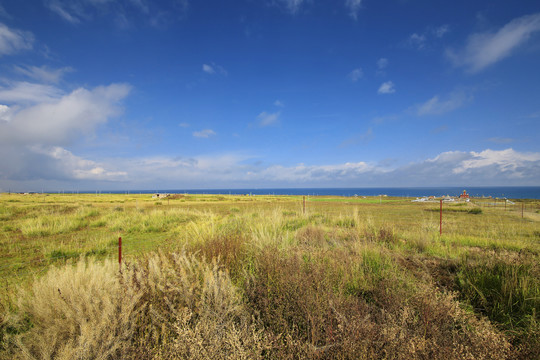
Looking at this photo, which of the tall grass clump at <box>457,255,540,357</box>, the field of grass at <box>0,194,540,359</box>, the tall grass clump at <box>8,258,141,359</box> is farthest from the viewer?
the tall grass clump at <box>457,255,540,357</box>

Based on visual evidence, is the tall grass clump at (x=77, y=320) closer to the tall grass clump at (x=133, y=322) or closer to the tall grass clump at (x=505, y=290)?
the tall grass clump at (x=133, y=322)

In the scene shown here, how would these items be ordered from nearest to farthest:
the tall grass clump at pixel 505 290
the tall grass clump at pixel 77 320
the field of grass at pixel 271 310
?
the field of grass at pixel 271 310, the tall grass clump at pixel 77 320, the tall grass clump at pixel 505 290

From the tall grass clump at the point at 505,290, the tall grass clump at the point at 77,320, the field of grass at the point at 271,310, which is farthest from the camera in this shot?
the tall grass clump at the point at 505,290

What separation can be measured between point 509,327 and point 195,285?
4.84m

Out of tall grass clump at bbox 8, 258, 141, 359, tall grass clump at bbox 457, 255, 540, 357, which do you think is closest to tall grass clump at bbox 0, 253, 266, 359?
tall grass clump at bbox 8, 258, 141, 359

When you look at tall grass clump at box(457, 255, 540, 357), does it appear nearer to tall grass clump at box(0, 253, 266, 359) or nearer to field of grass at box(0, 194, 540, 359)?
field of grass at box(0, 194, 540, 359)

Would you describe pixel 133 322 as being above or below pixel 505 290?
above

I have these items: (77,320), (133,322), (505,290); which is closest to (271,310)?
(133,322)

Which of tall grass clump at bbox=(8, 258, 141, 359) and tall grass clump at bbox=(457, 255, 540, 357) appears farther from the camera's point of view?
tall grass clump at bbox=(457, 255, 540, 357)

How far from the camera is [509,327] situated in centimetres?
375

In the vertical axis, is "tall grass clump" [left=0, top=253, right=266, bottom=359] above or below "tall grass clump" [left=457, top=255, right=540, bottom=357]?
above

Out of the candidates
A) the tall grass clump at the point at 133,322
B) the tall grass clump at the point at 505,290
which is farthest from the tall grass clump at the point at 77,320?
the tall grass clump at the point at 505,290

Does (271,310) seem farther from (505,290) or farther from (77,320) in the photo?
(505,290)

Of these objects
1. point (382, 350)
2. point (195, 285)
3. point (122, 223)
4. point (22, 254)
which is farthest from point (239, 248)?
point (122, 223)
